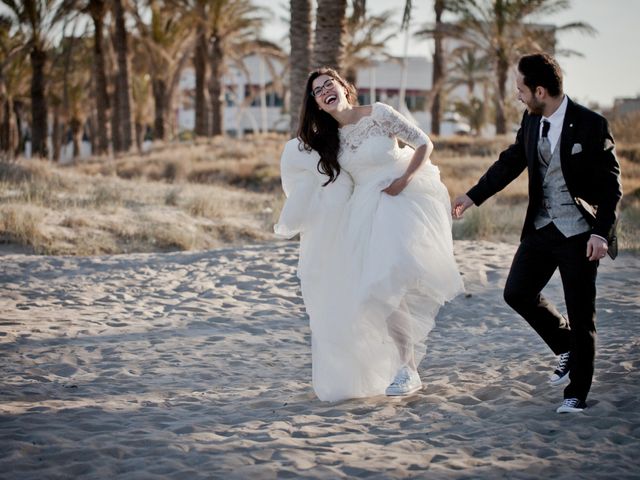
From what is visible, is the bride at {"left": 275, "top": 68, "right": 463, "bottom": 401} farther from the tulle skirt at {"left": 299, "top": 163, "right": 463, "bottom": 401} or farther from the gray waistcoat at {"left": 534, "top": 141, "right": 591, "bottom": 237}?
the gray waistcoat at {"left": 534, "top": 141, "right": 591, "bottom": 237}

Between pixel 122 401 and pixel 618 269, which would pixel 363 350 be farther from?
pixel 618 269

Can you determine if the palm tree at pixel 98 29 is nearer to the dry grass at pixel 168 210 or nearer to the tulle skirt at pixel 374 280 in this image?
the dry grass at pixel 168 210

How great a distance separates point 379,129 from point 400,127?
134mm

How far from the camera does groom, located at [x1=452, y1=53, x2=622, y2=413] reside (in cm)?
430

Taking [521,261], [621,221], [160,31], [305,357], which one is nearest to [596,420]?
[521,261]

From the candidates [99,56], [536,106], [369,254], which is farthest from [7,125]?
[536,106]

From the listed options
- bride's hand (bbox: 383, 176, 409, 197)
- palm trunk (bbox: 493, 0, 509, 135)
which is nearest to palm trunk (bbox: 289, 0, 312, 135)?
bride's hand (bbox: 383, 176, 409, 197)

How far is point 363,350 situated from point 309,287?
1.77 feet

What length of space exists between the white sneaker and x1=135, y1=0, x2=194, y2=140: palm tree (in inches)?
956

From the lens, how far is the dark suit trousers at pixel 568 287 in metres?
4.41

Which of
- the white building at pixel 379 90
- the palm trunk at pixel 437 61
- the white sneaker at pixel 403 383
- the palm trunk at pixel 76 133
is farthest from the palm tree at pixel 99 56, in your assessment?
the white building at pixel 379 90

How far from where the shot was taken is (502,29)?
25297 mm

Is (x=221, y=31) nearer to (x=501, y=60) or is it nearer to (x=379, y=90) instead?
(x=501, y=60)

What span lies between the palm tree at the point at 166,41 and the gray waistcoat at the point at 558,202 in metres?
24.7
